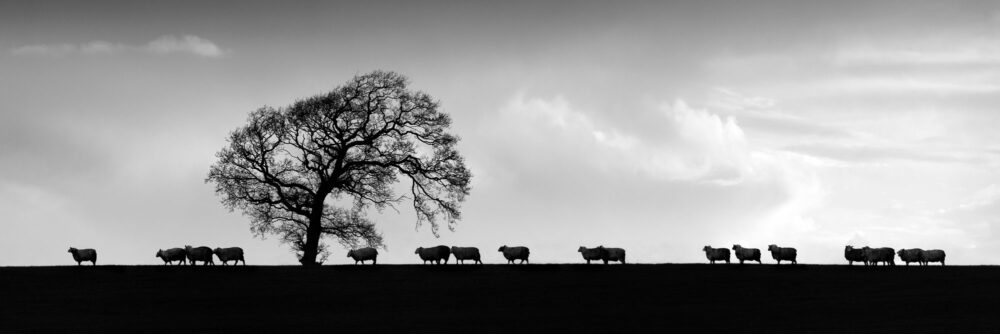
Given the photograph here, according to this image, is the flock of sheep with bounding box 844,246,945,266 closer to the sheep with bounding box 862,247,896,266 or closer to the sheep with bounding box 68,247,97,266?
the sheep with bounding box 862,247,896,266

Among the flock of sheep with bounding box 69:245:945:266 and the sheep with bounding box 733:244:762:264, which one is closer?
the flock of sheep with bounding box 69:245:945:266

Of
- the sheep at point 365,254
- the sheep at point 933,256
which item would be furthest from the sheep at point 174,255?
the sheep at point 933,256

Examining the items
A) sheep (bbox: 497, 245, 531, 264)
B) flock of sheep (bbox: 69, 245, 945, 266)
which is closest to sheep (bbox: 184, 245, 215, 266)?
flock of sheep (bbox: 69, 245, 945, 266)

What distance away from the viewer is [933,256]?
176 ft

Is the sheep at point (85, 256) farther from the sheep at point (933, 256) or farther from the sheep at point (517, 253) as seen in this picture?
the sheep at point (933, 256)

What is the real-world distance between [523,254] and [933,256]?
61.5 ft
